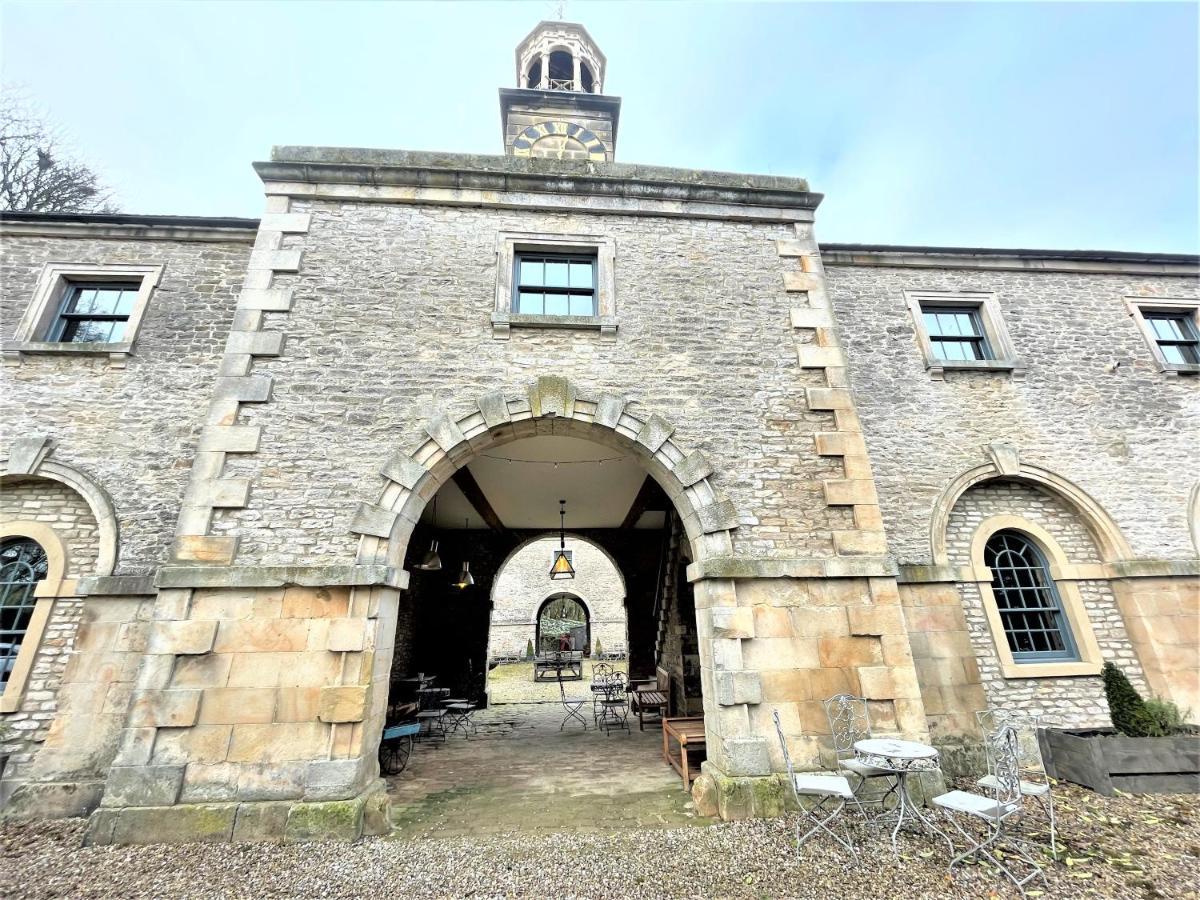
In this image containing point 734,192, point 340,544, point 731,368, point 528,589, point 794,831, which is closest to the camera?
point 794,831

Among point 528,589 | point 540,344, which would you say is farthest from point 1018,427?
point 528,589

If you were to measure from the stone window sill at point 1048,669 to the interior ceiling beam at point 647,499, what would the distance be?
5.44 m

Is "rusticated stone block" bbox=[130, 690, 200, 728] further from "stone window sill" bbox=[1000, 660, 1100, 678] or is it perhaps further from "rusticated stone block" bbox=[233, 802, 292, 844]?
"stone window sill" bbox=[1000, 660, 1100, 678]

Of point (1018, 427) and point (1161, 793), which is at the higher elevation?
point (1018, 427)

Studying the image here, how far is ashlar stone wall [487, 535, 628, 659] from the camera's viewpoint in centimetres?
2206

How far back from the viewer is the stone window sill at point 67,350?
6.25 metres

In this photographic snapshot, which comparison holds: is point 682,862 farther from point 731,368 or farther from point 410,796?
point 731,368

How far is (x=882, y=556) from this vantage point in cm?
546

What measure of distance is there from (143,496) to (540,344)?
5019mm

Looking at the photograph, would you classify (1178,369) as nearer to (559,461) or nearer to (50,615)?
(559,461)

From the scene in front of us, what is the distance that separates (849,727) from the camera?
16.0 feet

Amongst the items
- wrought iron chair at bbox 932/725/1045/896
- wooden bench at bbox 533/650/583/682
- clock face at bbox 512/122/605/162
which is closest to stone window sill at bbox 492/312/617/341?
wrought iron chair at bbox 932/725/1045/896

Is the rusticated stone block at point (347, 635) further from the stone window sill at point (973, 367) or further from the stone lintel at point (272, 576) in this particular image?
the stone window sill at point (973, 367)

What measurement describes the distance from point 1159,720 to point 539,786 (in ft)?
23.2
